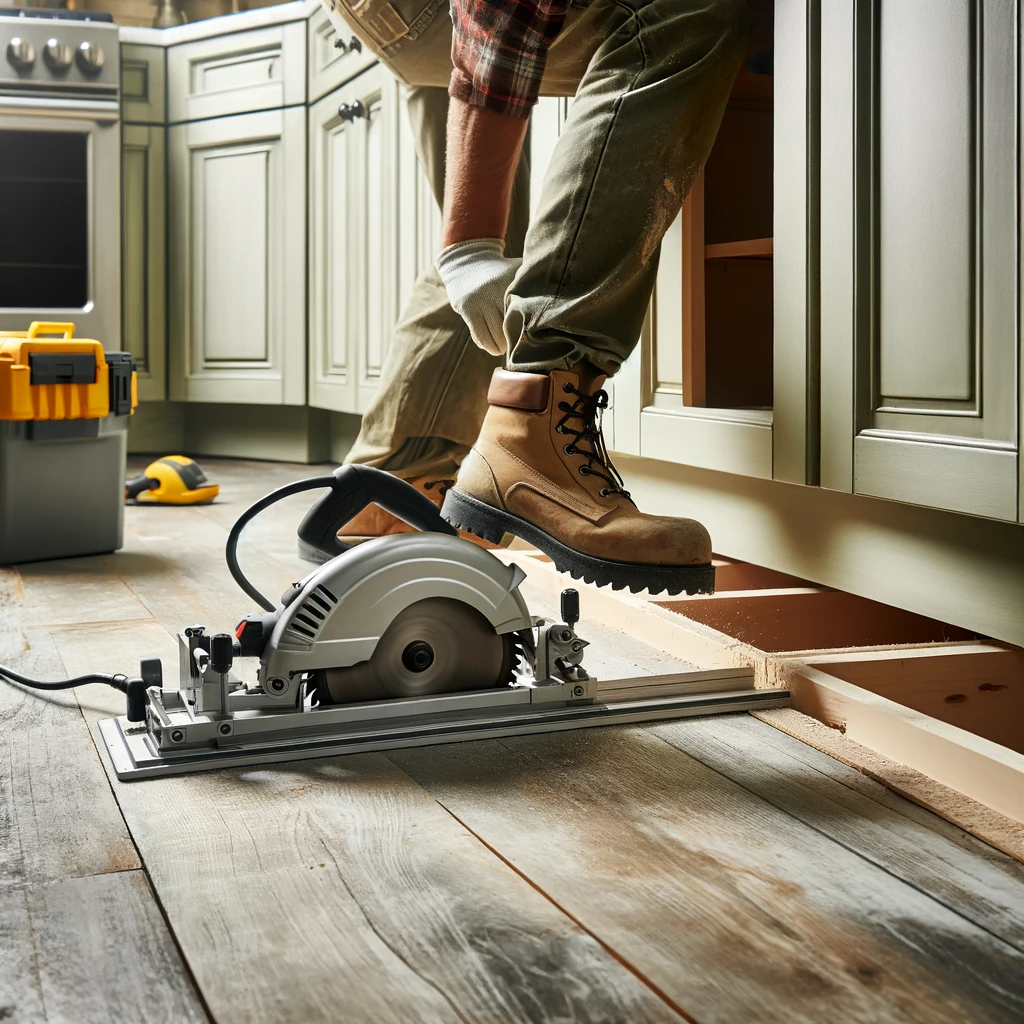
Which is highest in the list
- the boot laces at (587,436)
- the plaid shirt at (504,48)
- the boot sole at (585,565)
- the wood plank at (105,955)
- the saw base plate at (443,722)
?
the plaid shirt at (504,48)

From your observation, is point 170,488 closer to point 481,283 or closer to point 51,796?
point 481,283

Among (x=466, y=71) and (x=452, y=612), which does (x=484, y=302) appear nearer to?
(x=466, y=71)

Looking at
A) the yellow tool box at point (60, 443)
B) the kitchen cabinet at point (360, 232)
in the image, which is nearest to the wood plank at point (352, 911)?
the yellow tool box at point (60, 443)

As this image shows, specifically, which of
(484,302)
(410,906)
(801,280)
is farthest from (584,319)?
(410,906)

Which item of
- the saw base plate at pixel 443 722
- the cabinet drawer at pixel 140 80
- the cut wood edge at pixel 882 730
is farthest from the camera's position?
the cabinet drawer at pixel 140 80

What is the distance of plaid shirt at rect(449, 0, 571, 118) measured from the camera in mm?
1188

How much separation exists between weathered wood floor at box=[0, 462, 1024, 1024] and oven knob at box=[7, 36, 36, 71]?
2.98 m

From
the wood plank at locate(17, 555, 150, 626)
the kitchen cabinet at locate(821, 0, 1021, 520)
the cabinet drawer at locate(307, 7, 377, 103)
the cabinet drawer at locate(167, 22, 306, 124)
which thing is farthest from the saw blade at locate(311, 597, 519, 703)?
the cabinet drawer at locate(167, 22, 306, 124)

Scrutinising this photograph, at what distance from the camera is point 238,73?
12.1 ft

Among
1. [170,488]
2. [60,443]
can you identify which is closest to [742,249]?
[60,443]

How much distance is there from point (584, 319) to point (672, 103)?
0.76 feet

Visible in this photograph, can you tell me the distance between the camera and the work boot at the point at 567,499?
115 cm

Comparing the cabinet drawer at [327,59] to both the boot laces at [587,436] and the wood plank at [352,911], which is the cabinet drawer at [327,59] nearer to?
the boot laces at [587,436]

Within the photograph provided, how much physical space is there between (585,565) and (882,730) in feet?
1.01
